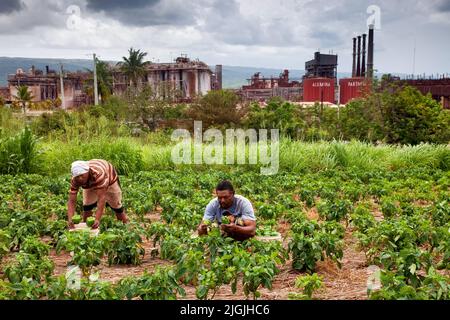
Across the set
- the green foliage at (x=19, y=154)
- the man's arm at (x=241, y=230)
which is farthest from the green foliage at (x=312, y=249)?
the green foliage at (x=19, y=154)

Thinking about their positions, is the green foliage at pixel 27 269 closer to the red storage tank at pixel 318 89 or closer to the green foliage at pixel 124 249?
the green foliage at pixel 124 249

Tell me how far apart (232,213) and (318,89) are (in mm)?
43706

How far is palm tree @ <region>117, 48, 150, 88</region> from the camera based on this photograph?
54.2 m

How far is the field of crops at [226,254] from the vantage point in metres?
A: 4.32

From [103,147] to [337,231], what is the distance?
29.3 ft

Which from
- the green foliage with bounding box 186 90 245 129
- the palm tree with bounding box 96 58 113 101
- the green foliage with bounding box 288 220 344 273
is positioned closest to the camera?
the green foliage with bounding box 288 220 344 273

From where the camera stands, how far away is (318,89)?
48625 millimetres

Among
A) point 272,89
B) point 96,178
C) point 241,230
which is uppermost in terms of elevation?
point 272,89

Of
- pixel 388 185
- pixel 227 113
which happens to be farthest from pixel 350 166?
pixel 227 113

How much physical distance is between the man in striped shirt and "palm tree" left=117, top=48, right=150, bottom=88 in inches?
1873

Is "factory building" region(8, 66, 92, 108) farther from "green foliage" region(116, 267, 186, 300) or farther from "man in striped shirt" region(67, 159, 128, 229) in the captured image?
"green foliage" region(116, 267, 186, 300)

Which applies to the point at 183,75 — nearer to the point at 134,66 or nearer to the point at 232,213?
the point at 134,66

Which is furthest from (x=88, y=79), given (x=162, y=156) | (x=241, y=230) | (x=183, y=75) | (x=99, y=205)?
(x=241, y=230)

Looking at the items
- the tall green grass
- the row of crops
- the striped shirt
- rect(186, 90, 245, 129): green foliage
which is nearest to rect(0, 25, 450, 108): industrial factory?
rect(186, 90, 245, 129): green foliage
